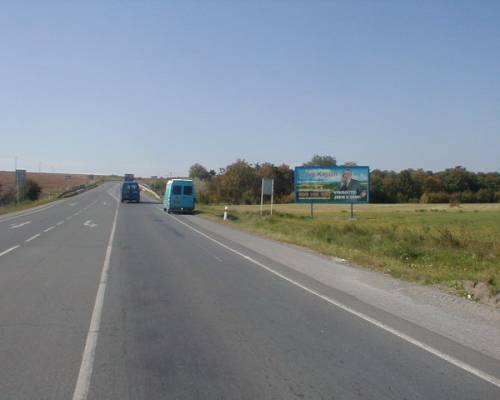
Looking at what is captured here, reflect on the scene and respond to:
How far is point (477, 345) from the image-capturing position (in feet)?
25.8

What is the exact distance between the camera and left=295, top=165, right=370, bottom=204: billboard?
51.9 metres

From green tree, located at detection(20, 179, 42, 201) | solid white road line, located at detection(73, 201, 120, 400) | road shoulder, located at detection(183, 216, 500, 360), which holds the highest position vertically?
green tree, located at detection(20, 179, 42, 201)

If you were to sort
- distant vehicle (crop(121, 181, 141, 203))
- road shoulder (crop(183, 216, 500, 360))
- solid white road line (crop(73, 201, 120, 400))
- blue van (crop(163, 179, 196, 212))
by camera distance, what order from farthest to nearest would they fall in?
distant vehicle (crop(121, 181, 141, 203))
blue van (crop(163, 179, 196, 212))
road shoulder (crop(183, 216, 500, 360))
solid white road line (crop(73, 201, 120, 400))

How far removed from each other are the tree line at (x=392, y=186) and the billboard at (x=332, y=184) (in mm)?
48890

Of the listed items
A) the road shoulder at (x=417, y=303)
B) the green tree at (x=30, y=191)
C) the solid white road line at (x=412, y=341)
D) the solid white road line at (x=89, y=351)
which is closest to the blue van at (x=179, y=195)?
the road shoulder at (x=417, y=303)

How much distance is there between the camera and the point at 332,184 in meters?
52.2

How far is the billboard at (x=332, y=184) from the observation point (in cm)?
5188

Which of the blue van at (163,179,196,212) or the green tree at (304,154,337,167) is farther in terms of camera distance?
the green tree at (304,154,337,167)

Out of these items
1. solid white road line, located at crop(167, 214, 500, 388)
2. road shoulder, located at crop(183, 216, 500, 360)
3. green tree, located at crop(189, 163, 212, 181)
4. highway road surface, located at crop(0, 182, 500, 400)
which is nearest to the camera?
highway road surface, located at crop(0, 182, 500, 400)

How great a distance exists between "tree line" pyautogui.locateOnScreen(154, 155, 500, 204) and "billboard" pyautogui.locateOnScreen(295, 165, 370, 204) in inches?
1925

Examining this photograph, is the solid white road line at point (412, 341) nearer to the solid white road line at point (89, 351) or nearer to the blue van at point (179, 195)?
the solid white road line at point (89, 351)

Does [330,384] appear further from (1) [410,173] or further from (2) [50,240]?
(1) [410,173]

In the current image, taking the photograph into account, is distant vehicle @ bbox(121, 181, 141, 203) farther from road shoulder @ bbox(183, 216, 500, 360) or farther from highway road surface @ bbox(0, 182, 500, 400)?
highway road surface @ bbox(0, 182, 500, 400)

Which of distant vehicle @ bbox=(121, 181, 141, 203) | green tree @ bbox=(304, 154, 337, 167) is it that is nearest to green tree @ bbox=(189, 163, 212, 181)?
green tree @ bbox=(304, 154, 337, 167)
